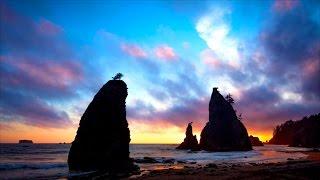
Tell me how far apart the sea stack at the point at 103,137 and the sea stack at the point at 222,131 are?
84432mm

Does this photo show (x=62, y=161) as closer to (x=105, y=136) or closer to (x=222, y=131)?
(x=105, y=136)

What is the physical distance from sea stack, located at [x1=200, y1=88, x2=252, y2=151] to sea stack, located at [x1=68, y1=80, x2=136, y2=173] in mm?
84432

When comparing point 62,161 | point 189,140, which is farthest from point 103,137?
point 189,140

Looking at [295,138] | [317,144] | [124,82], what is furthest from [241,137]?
[124,82]

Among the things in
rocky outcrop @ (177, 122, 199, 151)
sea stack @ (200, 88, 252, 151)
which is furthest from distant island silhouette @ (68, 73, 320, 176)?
rocky outcrop @ (177, 122, 199, 151)

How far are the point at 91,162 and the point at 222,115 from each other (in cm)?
10002

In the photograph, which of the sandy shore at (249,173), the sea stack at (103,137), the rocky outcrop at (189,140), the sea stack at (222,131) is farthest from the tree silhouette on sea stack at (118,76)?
the rocky outcrop at (189,140)

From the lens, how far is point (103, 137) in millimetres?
40000

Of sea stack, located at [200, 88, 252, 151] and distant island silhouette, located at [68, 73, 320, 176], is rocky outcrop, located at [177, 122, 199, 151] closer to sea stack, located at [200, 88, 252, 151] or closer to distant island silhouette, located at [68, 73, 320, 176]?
sea stack, located at [200, 88, 252, 151]

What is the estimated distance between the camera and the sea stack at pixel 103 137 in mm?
38750

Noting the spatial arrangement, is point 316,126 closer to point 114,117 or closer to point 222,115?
point 222,115

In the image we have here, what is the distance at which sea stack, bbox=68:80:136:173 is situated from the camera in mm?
38750

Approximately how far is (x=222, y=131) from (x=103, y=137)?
93945mm

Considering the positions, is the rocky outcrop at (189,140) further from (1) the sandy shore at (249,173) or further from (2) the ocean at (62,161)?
(1) the sandy shore at (249,173)
